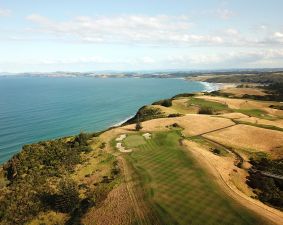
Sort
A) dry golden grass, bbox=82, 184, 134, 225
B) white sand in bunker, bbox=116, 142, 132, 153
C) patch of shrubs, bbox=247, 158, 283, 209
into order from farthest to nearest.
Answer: white sand in bunker, bbox=116, 142, 132, 153 → patch of shrubs, bbox=247, 158, 283, 209 → dry golden grass, bbox=82, 184, 134, 225

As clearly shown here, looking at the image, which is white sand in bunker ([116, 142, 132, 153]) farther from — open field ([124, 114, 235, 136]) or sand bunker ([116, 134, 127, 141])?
open field ([124, 114, 235, 136])

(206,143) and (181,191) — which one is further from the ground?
(181,191)

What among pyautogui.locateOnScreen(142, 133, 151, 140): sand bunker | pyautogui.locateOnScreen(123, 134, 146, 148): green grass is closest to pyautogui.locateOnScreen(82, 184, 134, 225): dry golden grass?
pyautogui.locateOnScreen(123, 134, 146, 148): green grass

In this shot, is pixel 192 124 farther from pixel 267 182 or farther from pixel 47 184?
pixel 47 184

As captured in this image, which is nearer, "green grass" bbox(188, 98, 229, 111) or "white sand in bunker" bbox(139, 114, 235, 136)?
"white sand in bunker" bbox(139, 114, 235, 136)

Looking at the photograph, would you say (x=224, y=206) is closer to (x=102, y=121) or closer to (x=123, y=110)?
(x=102, y=121)

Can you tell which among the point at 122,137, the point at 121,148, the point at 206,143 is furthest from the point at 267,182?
the point at 122,137
